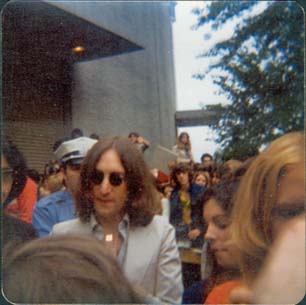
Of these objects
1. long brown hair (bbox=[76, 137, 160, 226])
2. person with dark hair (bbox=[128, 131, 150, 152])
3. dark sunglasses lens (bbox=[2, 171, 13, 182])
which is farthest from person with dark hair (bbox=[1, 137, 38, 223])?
person with dark hair (bbox=[128, 131, 150, 152])

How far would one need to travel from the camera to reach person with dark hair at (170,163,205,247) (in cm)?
127

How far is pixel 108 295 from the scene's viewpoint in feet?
2.99

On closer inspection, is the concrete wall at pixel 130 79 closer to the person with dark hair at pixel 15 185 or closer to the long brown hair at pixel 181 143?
the long brown hair at pixel 181 143

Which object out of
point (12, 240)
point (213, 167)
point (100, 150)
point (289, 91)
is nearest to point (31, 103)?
point (100, 150)

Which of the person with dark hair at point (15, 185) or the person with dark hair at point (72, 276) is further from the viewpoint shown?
the person with dark hair at point (15, 185)

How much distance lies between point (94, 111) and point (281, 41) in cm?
48

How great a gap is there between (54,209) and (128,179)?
0.63ft

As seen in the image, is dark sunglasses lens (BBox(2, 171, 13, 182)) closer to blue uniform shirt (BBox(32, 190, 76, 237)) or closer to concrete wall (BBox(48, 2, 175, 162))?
blue uniform shirt (BBox(32, 190, 76, 237))

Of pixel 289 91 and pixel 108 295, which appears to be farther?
A: pixel 289 91

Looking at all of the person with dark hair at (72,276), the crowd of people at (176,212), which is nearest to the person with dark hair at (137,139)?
the crowd of people at (176,212)

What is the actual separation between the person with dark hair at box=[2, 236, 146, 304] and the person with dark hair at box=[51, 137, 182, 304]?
0.26 metres

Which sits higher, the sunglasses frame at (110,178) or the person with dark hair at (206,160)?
the person with dark hair at (206,160)

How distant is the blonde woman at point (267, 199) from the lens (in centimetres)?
122

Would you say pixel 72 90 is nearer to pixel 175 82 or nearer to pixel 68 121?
pixel 68 121
